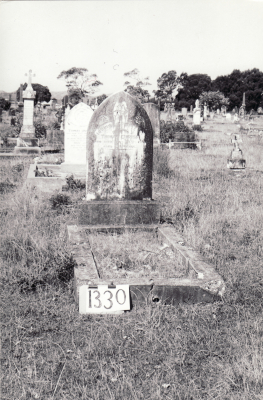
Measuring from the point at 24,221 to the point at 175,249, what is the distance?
2.26 meters

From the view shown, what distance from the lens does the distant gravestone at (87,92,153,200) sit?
543cm

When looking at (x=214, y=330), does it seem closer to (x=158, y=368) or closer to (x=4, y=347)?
(x=158, y=368)

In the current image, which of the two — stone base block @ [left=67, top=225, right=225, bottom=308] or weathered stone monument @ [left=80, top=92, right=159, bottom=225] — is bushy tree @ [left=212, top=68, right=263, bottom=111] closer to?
weathered stone monument @ [left=80, top=92, right=159, bottom=225]

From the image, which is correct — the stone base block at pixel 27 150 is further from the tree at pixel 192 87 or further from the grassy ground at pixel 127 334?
the tree at pixel 192 87

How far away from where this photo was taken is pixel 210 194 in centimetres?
786

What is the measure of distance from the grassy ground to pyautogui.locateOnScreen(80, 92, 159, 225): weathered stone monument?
548 millimetres

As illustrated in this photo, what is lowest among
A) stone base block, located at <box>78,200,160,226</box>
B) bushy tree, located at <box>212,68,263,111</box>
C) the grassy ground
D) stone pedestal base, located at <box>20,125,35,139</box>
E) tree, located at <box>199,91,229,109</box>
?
the grassy ground

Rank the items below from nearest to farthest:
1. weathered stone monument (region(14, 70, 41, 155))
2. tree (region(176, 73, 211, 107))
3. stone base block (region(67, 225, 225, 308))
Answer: stone base block (region(67, 225, 225, 308)), weathered stone monument (region(14, 70, 41, 155)), tree (region(176, 73, 211, 107))

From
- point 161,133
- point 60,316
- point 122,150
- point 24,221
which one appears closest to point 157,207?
point 122,150

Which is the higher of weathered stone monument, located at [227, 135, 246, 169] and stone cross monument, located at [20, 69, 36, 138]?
stone cross monument, located at [20, 69, 36, 138]

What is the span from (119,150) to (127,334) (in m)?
2.94

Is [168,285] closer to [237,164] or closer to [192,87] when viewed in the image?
[237,164]

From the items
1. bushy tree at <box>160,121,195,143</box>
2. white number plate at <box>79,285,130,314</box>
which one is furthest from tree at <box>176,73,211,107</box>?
white number plate at <box>79,285,130,314</box>

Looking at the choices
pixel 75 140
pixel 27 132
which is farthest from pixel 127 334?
pixel 27 132
